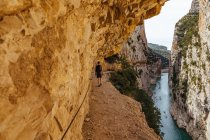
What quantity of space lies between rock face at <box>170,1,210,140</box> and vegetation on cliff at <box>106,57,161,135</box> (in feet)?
35.2

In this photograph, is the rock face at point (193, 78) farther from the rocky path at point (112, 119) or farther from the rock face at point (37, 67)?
the rock face at point (37, 67)

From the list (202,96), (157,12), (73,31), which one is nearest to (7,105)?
(73,31)

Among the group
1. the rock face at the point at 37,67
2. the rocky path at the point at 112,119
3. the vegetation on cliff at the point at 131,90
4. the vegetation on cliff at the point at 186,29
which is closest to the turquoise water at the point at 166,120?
the vegetation on cliff at the point at 186,29

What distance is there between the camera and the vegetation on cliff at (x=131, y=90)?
22.2 metres

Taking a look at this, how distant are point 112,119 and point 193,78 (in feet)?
94.6

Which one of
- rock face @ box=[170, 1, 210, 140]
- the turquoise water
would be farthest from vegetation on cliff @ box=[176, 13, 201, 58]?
the turquoise water

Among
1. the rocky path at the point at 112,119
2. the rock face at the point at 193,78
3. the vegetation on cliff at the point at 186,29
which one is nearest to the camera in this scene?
the rocky path at the point at 112,119

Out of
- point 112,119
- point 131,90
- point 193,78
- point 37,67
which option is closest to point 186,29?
point 193,78

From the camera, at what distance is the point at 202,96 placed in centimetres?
3522

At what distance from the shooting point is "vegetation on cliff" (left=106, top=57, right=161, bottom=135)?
2217cm

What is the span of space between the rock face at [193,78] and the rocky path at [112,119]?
66.6ft

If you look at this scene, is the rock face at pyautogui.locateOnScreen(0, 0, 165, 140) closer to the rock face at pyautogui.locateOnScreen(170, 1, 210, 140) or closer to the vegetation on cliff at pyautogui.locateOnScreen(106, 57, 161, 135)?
the vegetation on cliff at pyautogui.locateOnScreen(106, 57, 161, 135)

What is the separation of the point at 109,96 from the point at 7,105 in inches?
449

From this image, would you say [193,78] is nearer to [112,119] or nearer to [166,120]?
[166,120]
